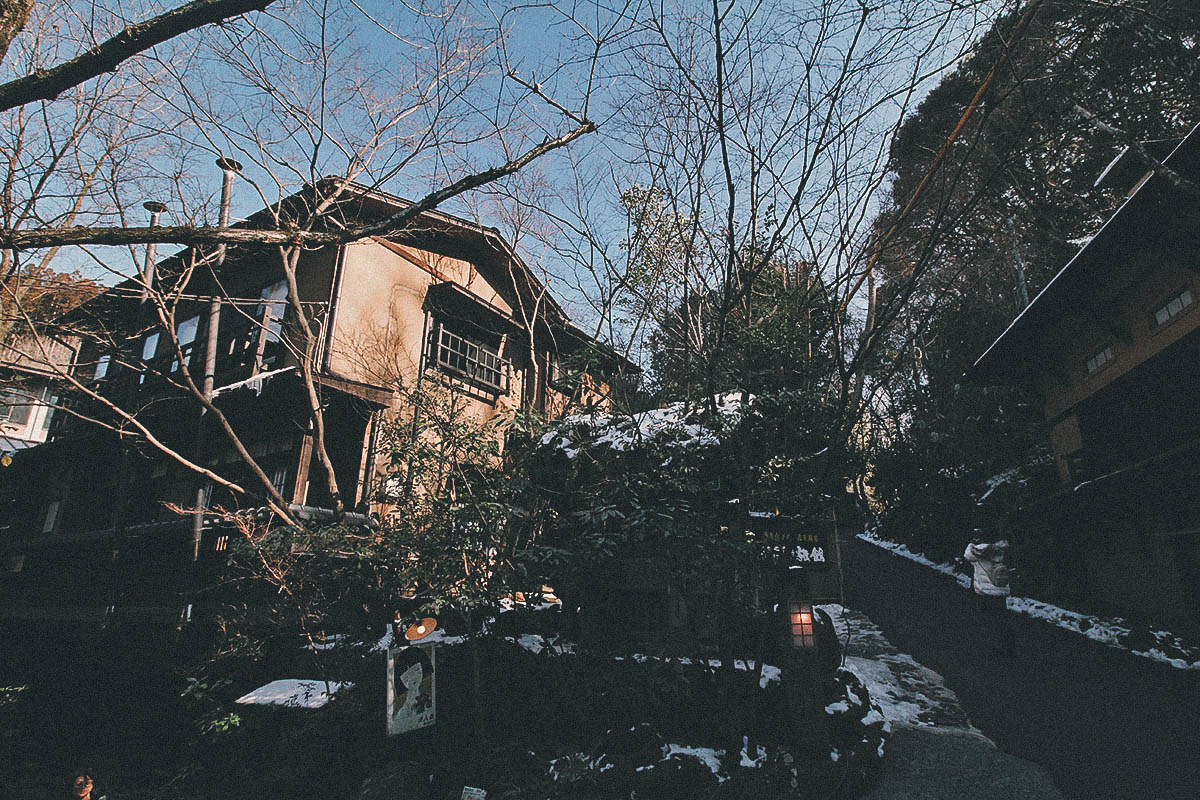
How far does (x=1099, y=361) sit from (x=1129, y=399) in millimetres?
1074

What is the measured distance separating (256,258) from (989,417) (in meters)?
22.9

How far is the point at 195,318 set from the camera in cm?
1550

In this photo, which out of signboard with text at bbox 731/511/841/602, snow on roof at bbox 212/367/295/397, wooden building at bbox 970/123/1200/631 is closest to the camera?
signboard with text at bbox 731/511/841/602

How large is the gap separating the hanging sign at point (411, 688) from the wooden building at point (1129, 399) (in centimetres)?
1218

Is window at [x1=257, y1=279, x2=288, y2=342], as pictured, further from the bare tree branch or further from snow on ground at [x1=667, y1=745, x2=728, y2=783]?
snow on ground at [x1=667, y1=745, x2=728, y2=783]

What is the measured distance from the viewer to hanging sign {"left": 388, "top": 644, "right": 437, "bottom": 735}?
6.47 metres

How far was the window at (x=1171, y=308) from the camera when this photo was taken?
9953mm

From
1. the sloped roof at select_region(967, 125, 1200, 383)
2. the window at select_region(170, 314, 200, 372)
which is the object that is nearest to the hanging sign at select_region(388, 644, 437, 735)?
the sloped roof at select_region(967, 125, 1200, 383)

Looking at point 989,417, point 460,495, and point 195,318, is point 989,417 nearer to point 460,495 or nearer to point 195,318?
point 460,495

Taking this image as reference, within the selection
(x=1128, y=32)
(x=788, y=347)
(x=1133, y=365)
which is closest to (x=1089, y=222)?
(x=1133, y=365)

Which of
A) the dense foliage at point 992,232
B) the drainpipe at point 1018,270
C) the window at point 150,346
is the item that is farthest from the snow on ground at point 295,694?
the drainpipe at point 1018,270

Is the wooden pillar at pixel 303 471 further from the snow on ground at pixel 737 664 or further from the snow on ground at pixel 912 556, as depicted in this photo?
the snow on ground at pixel 912 556

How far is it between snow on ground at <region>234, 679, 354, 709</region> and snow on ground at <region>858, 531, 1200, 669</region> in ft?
41.0

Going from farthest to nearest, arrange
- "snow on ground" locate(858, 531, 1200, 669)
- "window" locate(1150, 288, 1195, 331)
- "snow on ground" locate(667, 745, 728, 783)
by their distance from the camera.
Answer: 1. "window" locate(1150, 288, 1195, 331)
2. "snow on ground" locate(858, 531, 1200, 669)
3. "snow on ground" locate(667, 745, 728, 783)
